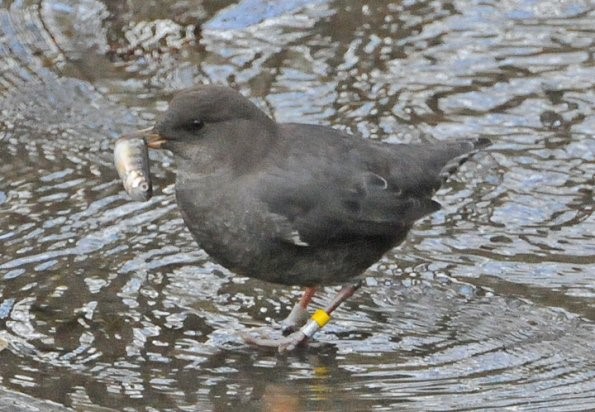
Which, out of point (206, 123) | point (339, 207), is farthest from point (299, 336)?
point (206, 123)

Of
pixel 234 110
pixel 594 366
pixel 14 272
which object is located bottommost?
pixel 594 366

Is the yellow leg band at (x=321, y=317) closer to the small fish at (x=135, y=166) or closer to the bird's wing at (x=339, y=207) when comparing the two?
the bird's wing at (x=339, y=207)

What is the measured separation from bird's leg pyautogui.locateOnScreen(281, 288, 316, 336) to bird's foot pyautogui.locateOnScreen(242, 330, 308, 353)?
0.36 feet

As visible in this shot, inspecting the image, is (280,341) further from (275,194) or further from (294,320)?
(275,194)

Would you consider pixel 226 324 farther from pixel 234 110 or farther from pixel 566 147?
pixel 566 147

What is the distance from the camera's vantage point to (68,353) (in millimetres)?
4754

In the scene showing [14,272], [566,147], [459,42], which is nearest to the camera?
[14,272]

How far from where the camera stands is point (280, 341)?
4926mm

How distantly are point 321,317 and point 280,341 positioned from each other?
0.18 m

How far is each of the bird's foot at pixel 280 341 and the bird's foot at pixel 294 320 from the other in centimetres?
10

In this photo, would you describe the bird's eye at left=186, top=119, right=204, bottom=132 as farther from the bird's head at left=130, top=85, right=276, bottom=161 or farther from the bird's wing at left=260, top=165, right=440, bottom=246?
the bird's wing at left=260, top=165, right=440, bottom=246

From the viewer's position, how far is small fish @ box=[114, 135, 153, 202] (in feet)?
15.8

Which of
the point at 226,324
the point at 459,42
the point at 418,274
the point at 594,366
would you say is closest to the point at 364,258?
the point at 418,274

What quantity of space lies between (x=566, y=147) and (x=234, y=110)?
75.3 inches
